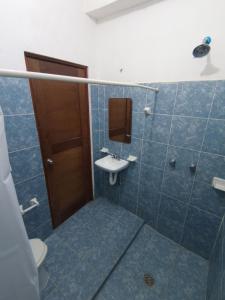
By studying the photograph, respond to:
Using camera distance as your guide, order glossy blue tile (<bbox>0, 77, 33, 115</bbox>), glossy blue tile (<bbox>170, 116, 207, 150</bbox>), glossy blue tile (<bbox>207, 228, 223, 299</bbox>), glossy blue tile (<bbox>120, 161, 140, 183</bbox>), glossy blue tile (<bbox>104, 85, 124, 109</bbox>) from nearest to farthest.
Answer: glossy blue tile (<bbox>207, 228, 223, 299</bbox>)
glossy blue tile (<bbox>0, 77, 33, 115</bbox>)
glossy blue tile (<bbox>170, 116, 207, 150</bbox>)
glossy blue tile (<bbox>104, 85, 124, 109</bbox>)
glossy blue tile (<bbox>120, 161, 140, 183</bbox>)

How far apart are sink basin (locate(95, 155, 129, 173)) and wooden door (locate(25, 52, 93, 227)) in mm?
295

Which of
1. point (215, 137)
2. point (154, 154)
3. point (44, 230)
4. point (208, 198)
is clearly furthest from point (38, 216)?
point (215, 137)

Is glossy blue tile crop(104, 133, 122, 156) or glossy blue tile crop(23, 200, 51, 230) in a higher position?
glossy blue tile crop(104, 133, 122, 156)

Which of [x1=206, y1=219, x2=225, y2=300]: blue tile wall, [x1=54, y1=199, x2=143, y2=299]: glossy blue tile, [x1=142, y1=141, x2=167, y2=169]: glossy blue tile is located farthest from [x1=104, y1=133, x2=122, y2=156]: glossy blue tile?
[x1=206, y1=219, x2=225, y2=300]: blue tile wall

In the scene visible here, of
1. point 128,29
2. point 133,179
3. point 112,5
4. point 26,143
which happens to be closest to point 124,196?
point 133,179

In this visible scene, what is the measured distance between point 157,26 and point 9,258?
2.18 meters

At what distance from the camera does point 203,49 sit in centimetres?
125

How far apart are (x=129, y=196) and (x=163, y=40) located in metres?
1.92

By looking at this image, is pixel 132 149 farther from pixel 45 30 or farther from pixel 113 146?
pixel 45 30

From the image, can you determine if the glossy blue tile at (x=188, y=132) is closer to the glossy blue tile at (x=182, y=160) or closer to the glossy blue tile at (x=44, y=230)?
the glossy blue tile at (x=182, y=160)

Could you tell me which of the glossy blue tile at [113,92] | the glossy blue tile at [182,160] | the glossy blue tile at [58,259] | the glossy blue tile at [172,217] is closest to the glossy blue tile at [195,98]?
the glossy blue tile at [182,160]

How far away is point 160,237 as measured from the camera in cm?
194

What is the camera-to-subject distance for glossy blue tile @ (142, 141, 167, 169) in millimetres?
1708

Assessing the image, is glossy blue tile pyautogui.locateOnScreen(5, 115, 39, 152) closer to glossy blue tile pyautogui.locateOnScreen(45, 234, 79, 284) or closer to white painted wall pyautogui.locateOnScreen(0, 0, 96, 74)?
white painted wall pyautogui.locateOnScreen(0, 0, 96, 74)
